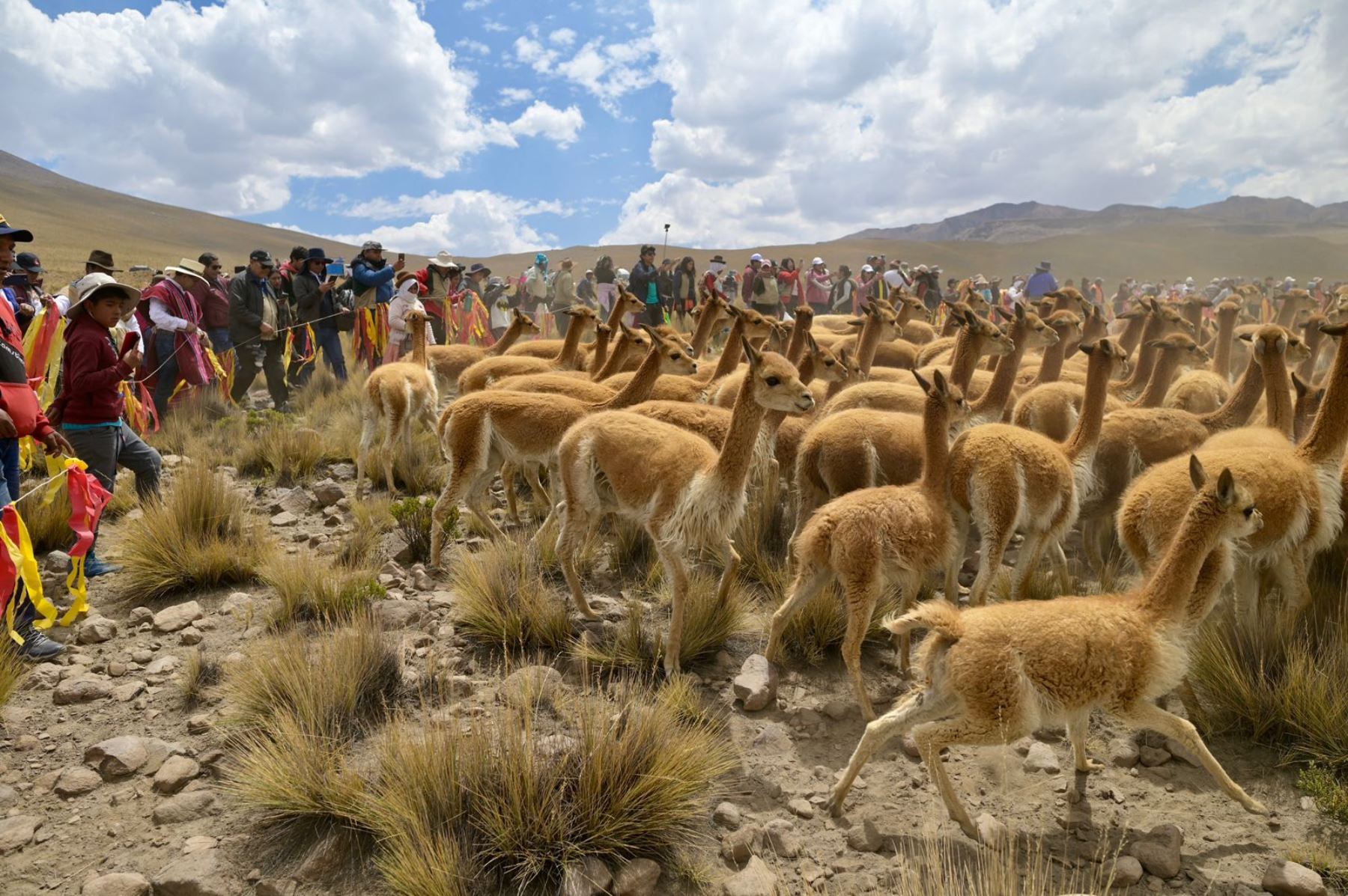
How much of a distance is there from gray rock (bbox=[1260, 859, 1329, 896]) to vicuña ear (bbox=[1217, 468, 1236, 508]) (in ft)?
4.53

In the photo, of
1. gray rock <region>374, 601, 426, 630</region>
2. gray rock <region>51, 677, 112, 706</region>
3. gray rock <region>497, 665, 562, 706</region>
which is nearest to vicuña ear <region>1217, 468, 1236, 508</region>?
gray rock <region>497, 665, 562, 706</region>

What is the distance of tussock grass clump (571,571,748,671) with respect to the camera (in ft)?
15.0

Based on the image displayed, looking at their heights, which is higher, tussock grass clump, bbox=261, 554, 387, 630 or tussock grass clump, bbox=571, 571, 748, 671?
tussock grass clump, bbox=261, 554, 387, 630

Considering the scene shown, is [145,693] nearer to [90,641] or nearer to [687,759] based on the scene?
[90,641]

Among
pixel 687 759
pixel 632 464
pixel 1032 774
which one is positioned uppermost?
pixel 632 464

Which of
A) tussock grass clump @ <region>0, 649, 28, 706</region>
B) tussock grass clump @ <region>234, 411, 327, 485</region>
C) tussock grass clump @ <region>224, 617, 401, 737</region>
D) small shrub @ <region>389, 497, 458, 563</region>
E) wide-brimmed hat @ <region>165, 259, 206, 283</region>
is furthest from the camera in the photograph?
wide-brimmed hat @ <region>165, 259, 206, 283</region>

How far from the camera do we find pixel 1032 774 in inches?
146

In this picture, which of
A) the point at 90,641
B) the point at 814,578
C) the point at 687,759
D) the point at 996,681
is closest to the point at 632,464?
the point at 814,578

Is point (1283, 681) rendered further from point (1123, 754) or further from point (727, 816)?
point (727, 816)

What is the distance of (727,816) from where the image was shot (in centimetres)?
338

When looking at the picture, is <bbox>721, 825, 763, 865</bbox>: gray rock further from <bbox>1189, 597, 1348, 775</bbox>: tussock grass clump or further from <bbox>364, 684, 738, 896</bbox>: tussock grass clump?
<bbox>1189, 597, 1348, 775</bbox>: tussock grass clump

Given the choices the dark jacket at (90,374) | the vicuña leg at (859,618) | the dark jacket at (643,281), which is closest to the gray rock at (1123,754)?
the vicuña leg at (859,618)

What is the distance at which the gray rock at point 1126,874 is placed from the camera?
2971 mm

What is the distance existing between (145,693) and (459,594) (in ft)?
5.91
